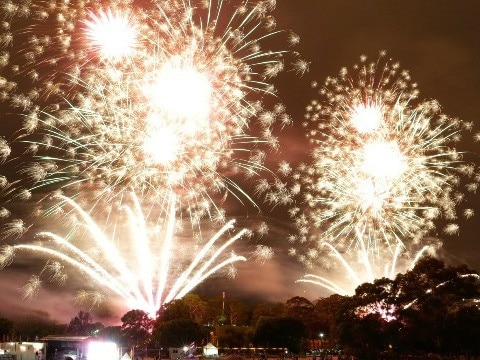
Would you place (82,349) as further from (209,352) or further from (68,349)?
(209,352)

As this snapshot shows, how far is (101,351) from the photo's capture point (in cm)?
4534

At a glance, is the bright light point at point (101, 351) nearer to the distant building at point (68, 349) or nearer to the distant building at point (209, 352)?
the distant building at point (68, 349)

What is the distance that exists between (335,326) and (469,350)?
427 inches

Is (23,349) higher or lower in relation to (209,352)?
higher

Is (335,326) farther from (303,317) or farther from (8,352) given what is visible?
(303,317)

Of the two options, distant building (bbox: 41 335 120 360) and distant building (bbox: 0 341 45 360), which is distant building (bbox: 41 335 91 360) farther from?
distant building (bbox: 0 341 45 360)

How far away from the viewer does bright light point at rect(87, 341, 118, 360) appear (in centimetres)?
4447

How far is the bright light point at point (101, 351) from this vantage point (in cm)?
4447

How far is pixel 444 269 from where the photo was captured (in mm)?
46844

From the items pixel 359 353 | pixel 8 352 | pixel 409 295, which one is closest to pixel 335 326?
pixel 359 353

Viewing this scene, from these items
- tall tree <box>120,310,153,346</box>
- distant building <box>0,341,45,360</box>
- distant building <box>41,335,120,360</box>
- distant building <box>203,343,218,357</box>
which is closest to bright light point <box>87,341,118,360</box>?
distant building <box>41,335,120,360</box>

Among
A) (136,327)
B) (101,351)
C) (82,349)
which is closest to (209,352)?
(136,327)

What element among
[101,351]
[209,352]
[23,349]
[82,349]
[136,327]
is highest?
[136,327]

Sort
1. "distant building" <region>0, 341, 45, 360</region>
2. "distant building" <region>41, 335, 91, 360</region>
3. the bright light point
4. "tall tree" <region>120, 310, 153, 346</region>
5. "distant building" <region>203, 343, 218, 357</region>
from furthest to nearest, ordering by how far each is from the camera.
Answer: "tall tree" <region>120, 310, 153, 346</region>, "distant building" <region>203, 343, 218, 357</region>, "distant building" <region>0, 341, 45, 360</region>, "distant building" <region>41, 335, 91, 360</region>, the bright light point
